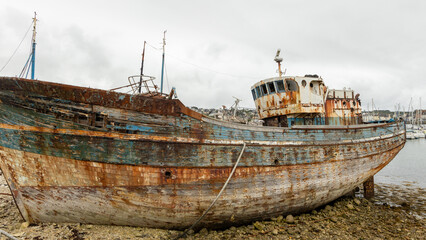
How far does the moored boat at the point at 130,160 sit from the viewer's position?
4.95 meters

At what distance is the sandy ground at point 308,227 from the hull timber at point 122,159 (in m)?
0.24

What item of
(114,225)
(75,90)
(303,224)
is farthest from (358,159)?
(75,90)

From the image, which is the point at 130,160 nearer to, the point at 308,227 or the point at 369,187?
the point at 308,227

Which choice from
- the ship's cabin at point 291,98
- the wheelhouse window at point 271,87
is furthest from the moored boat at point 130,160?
the wheelhouse window at point 271,87

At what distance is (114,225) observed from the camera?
5.58 meters

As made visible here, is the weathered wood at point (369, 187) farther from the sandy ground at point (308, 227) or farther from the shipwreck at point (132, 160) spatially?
the shipwreck at point (132, 160)

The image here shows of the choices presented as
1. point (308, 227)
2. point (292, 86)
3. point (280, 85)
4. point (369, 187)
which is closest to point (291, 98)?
point (292, 86)

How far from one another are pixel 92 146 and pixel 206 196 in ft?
9.87

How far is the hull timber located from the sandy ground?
244mm

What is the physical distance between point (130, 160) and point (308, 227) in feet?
18.5

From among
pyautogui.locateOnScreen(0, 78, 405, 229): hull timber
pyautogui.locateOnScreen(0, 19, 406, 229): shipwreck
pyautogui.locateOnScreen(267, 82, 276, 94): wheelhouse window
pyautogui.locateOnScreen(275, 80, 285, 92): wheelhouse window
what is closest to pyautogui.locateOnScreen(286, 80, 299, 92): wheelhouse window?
pyautogui.locateOnScreen(275, 80, 285, 92): wheelhouse window

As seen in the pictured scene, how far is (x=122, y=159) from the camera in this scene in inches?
202

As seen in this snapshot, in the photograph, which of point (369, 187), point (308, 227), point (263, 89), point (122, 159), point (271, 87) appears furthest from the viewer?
point (369, 187)

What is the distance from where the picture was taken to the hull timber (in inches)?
195
